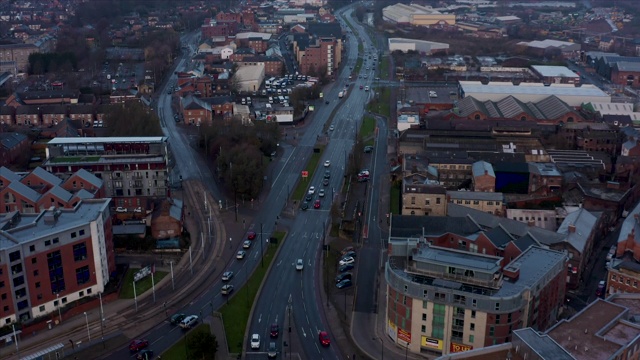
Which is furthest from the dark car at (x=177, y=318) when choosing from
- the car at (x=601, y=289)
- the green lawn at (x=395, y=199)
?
the car at (x=601, y=289)

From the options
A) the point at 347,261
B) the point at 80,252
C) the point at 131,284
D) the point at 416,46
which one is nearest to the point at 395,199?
the point at 347,261

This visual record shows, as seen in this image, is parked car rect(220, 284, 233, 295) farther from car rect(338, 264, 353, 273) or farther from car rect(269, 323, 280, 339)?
car rect(338, 264, 353, 273)

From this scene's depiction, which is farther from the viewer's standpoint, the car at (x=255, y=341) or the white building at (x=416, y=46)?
the white building at (x=416, y=46)

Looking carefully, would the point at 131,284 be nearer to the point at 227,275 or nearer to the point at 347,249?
the point at 227,275

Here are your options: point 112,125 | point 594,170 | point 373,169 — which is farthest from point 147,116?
point 594,170

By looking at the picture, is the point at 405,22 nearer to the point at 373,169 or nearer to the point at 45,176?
the point at 373,169

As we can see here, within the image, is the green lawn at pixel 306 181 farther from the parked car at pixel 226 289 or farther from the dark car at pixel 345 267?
the parked car at pixel 226 289
